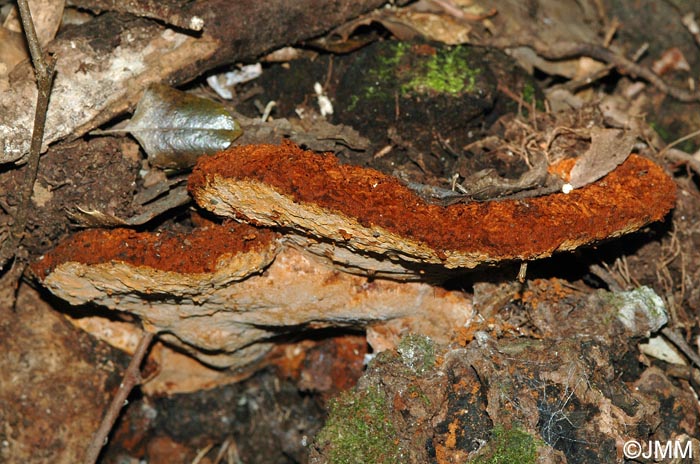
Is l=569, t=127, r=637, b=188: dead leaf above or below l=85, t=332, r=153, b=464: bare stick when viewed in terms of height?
above

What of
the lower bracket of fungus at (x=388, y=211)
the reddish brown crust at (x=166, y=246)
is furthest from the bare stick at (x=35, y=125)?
the lower bracket of fungus at (x=388, y=211)

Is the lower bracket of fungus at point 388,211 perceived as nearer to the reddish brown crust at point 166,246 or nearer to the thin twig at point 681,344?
the reddish brown crust at point 166,246

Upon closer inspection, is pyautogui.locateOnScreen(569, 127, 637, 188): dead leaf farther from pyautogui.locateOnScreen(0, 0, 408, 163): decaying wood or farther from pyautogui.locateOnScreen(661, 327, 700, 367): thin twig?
pyautogui.locateOnScreen(0, 0, 408, 163): decaying wood

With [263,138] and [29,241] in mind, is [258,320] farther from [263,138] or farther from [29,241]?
[29,241]
